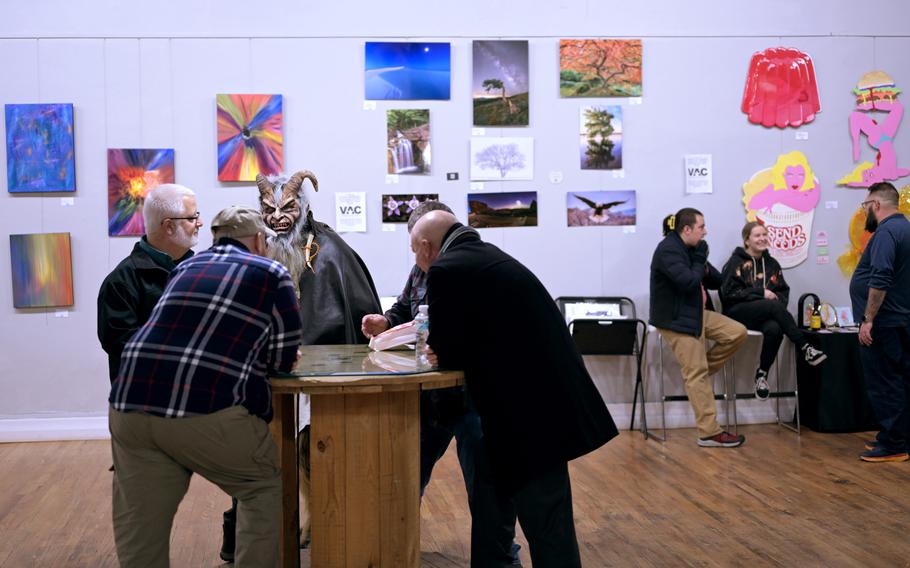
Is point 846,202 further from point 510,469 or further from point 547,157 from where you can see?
point 510,469

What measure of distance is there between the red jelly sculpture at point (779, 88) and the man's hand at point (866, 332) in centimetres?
197

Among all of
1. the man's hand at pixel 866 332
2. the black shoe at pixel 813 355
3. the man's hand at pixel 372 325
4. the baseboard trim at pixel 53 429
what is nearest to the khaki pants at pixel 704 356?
the black shoe at pixel 813 355

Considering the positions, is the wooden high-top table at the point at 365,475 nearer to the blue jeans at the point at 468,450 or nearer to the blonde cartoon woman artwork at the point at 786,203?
the blue jeans at the point at 468,450

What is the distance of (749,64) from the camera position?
6719mm

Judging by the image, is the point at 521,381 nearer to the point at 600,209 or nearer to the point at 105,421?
the point at 600,209

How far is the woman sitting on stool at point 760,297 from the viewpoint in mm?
6266

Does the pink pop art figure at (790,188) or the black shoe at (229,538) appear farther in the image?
the pink pop art figure at (790,188)

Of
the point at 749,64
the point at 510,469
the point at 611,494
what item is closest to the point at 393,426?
the point at 510,469

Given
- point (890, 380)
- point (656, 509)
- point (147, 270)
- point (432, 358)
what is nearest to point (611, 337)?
point (890, 380)

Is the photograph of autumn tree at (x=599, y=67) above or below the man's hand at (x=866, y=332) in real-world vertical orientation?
above

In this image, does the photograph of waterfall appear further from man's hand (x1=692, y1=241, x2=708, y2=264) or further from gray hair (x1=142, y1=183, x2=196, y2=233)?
gray hair (x1=142, y1=183, x2=196, y2=233)

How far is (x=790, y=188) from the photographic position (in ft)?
22.1

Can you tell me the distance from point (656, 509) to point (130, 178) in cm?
430

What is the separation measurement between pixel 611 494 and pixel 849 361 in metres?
2.55
